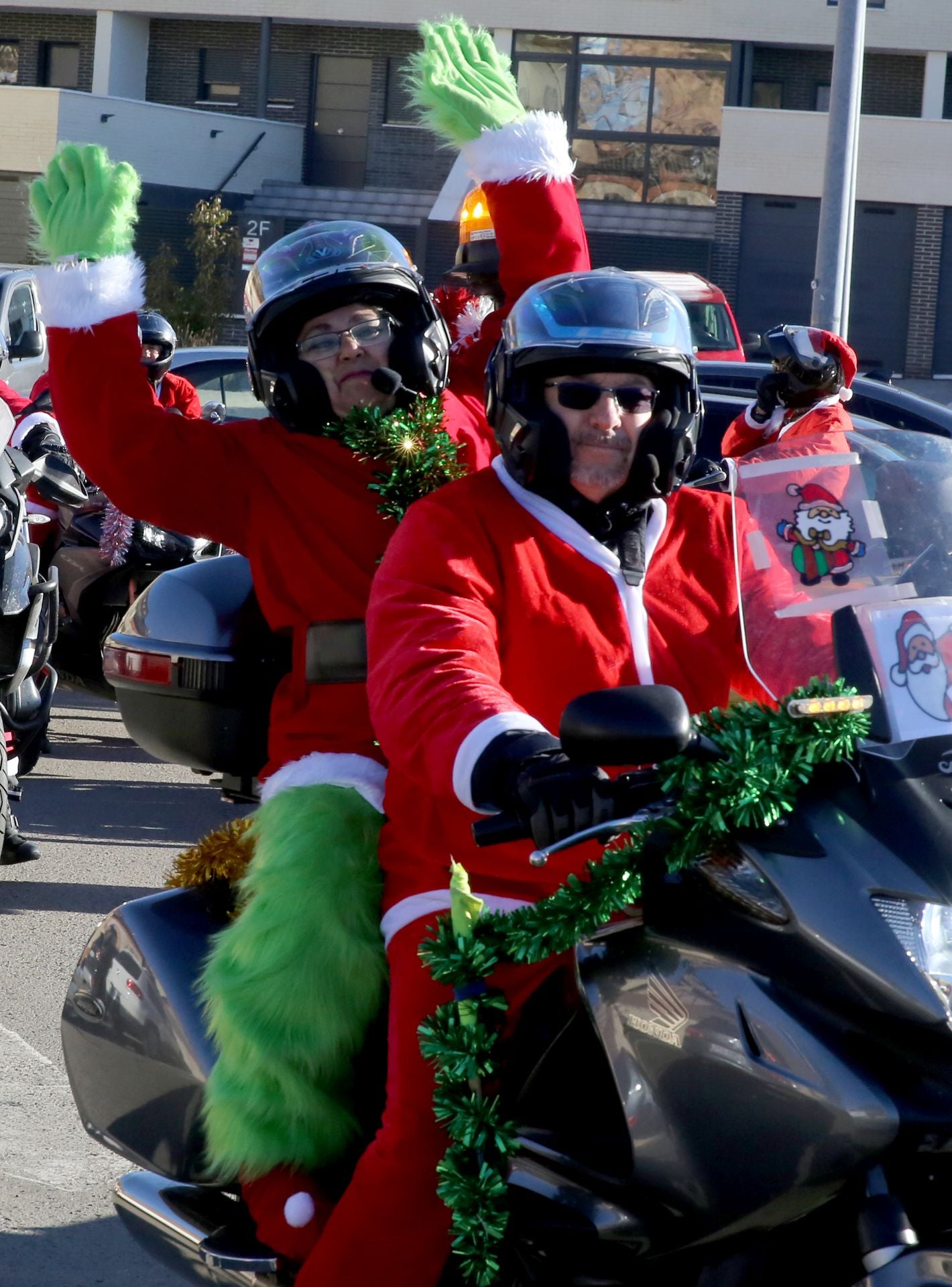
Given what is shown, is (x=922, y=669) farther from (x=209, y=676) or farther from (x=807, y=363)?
(x=807, y=363)

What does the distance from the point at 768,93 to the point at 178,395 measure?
2746 cm

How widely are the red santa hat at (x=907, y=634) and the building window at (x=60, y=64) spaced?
124 ft

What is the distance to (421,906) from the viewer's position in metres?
2.54

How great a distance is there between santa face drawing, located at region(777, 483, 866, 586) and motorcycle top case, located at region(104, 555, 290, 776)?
53.2 inches

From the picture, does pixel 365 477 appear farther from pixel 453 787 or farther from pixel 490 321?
pixel 453 787

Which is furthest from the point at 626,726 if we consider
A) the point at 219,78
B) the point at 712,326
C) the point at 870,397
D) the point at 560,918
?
the point at 219,78

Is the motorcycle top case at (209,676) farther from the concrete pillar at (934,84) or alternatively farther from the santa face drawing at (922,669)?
the concrete pillar at (934,84)

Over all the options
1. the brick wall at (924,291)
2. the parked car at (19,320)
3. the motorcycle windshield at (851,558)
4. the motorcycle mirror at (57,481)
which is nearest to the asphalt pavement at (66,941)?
the motorcycle mirror at (57,481)

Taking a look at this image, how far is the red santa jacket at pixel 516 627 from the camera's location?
2.37 metres

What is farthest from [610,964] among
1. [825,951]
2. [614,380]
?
[614,380]

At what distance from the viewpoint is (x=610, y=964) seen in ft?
6.80

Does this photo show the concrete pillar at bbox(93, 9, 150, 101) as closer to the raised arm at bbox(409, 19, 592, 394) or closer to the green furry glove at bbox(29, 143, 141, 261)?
the raised arm at bbox(409, 19, 592, 394)

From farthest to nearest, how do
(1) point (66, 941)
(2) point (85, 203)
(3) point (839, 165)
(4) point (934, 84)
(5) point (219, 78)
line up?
(5) point (219, 78) < (4) point (934, 84) < (3) point (839, 165) < (1) point (66, 941) < (2) point (85, 203)

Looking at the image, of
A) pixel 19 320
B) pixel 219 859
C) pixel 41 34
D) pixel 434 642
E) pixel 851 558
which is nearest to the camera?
pixel 851 558
